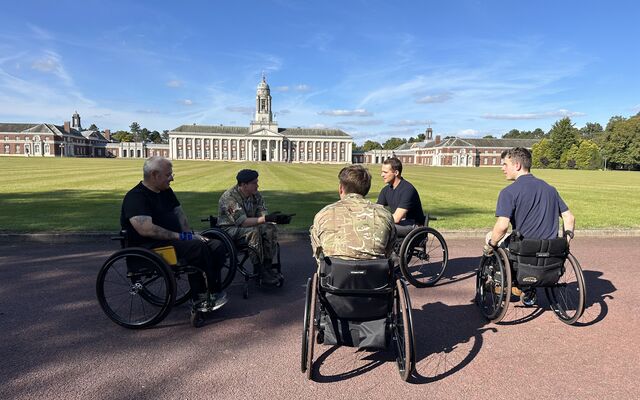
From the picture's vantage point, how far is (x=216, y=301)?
4434 millimetres

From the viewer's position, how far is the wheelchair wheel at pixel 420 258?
5562 mm

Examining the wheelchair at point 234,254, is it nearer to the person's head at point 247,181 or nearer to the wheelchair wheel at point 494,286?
the person's head at point 247,181

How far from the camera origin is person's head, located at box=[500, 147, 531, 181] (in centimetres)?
443

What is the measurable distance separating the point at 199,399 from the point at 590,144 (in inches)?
3694

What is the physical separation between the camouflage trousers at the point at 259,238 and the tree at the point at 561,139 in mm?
95459

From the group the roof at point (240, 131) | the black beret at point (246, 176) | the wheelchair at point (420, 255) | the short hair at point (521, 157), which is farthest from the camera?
the roof at point (240, 131)

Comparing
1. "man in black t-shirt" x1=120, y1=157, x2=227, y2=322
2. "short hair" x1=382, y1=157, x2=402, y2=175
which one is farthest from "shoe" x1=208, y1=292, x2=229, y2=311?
"short hair" x1=382, y1=157, x2=402, y2=175

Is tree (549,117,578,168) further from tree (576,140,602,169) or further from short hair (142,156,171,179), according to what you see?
short hair (142,156,171,179)

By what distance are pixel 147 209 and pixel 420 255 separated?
12.8ft

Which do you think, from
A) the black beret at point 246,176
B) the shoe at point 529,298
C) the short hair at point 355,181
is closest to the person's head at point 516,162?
the shoe at point 529,298

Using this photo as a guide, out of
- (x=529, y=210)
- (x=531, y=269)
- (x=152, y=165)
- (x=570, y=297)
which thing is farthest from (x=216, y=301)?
(x=570, y=297)

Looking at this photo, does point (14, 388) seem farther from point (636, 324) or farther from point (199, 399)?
point (636, 324)

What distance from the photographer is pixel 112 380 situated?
3.17 m

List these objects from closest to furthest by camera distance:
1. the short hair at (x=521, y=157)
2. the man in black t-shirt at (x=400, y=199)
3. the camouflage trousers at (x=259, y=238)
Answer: the short hair at (x=521, y=157)
the camouflage trousers at (x=259, y=238)
the man in black t-shirt at (x=400, y=199)
